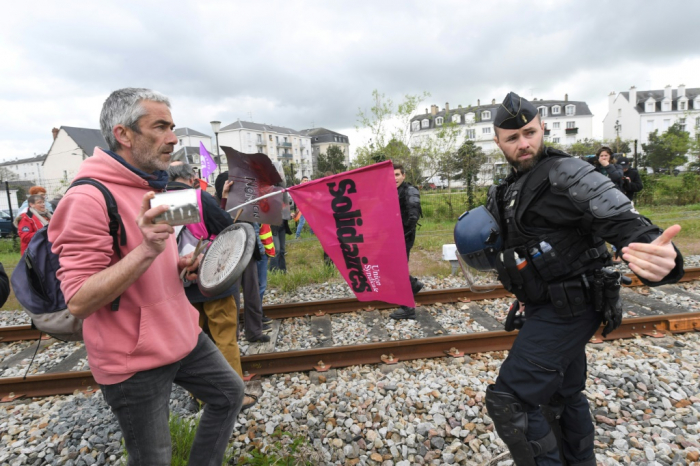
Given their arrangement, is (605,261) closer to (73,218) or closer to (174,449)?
(73,218)

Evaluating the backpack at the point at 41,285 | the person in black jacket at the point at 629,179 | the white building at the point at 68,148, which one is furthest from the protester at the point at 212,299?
the white building at the point at 68,148

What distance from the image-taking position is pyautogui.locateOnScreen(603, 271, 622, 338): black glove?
216 centimetres

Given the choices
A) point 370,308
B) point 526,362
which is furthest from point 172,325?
point 370,308

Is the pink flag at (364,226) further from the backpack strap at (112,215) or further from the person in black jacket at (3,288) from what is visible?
the person in black jacket at (3,288)

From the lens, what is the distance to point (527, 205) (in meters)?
2.33

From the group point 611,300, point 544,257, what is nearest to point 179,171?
point 544,257

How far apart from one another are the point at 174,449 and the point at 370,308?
3.69 metres

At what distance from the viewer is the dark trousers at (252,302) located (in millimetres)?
5098

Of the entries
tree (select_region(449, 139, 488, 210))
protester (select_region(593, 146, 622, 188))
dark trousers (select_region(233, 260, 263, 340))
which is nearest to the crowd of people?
dark trousers (select_region(233, 260, 263, 340))

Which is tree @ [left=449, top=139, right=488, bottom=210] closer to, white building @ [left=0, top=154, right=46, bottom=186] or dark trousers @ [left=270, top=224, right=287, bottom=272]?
dark trousers @ [left=270, top=224, right=287, bottom=272]

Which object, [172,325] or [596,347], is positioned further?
[596,347]

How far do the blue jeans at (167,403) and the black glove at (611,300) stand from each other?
2.24 metres

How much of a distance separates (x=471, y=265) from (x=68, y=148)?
64678mm

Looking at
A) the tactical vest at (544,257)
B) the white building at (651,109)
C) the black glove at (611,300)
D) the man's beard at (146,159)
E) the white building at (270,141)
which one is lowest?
the black glove at (611,300)
